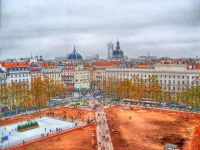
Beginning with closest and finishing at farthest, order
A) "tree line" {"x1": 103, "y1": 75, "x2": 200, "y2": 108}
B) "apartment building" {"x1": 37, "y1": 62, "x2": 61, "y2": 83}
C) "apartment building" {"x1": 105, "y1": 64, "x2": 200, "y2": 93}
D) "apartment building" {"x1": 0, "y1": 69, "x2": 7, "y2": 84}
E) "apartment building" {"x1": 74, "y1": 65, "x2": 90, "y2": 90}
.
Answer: "tree line" {"x1": 103, "y1": 75, "x2": 200, "y2": 108}
"apartment building" {"x1": 0, "y1": 69, "x2": 7, "y2": 84}
"apartment building" {"x1": 105, "y1": 64, "x2": 200, "y2": 93}
"apartment building" {"x1": 37, "y1": 62, "x2": 61, "y2": 83}
"apartment building" {"x1": 74, "y1": 65, "x2": 90, "y2": 90}

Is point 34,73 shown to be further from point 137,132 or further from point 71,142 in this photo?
point 137,132

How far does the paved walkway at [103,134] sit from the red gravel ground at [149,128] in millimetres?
1066

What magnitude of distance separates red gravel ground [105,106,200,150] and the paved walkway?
107cm

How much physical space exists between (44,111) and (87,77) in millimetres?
49778

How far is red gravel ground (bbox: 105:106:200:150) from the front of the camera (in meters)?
41.4

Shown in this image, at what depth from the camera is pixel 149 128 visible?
50875 mm

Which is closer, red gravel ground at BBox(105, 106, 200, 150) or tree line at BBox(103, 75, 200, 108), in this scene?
red gravel ground at BBox(105, 106, 200, 150)

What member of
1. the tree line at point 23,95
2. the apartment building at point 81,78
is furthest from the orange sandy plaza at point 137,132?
the apartment building at point 81,78

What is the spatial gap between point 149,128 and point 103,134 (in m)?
11.2

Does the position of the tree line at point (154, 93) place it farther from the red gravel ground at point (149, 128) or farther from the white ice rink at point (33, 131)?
the white ice rink at point (33, 131)


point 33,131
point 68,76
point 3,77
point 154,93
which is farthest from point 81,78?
point 33,131

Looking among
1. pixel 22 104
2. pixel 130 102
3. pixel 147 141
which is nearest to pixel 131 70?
pixel 130 102

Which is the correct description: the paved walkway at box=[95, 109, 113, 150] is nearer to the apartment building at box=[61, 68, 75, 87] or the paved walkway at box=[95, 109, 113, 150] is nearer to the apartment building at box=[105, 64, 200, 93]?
the apartment building at box=[105, 64, 200, 93]

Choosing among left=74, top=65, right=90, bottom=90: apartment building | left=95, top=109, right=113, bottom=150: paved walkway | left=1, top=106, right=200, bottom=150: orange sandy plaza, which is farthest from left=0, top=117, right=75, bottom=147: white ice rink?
left=74, top=65, right=90, bottom=90: apartment building
